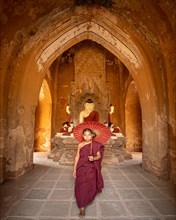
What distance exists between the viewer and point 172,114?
4.62 metres

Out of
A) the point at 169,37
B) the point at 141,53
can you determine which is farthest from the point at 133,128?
the point at 169,37

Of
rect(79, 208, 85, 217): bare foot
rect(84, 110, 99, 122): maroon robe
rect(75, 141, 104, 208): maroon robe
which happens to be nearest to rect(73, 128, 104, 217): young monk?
rect(75, 141, 104, 208): maroon robe

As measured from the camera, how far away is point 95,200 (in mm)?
3432

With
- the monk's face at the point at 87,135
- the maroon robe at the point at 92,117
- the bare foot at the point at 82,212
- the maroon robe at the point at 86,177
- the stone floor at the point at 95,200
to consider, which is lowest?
the stone floor at the point at 95,200

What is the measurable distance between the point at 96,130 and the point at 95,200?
1.33 m

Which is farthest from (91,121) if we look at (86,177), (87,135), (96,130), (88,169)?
(86,177)

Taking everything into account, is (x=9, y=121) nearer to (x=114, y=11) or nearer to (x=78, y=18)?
(x=78, y=18)

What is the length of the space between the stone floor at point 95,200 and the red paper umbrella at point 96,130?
1.17 meters

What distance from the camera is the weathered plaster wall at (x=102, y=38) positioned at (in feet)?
14.3

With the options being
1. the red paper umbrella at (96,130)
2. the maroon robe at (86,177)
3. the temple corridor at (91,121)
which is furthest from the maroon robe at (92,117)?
the maroon robe at (86,177)

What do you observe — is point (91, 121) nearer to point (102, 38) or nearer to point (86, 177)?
point (86, 177)

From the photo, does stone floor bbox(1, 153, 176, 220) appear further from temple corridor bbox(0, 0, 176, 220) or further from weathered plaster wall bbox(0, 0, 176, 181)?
weathered plaster wall bbox(0, 0, 176, 181)

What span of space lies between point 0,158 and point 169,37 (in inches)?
200

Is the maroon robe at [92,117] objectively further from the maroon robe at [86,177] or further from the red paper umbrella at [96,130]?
the maroon robe at [86,177]
